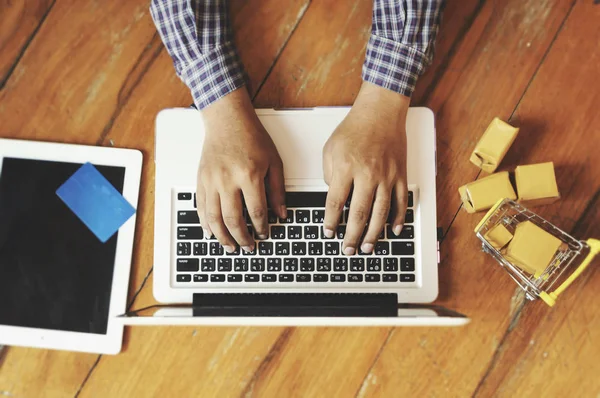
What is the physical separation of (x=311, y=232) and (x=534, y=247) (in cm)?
32

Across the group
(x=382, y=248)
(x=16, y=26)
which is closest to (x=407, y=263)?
(x=382, y=248)

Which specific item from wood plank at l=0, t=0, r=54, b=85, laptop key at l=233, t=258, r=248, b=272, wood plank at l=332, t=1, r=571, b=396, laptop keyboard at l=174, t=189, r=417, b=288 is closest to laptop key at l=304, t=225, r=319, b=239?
laptop keyboard at l=174, t=189, r=417, b=288

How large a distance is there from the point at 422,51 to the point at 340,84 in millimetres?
141

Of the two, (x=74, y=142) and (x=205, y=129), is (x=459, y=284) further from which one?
(x=74, y=142)

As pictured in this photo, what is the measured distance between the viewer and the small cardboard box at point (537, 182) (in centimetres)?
70

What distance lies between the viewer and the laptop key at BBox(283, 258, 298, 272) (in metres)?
0.71

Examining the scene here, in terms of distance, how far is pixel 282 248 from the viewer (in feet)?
2.35

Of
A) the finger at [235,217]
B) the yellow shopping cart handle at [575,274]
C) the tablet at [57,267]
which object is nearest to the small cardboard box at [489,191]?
the yellow shopping cart handle at [575,274]

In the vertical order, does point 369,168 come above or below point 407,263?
above

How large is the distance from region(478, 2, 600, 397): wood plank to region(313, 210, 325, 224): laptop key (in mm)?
328

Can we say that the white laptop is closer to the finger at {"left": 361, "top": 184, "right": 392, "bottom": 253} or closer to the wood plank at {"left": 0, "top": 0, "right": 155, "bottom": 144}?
the finger at {"left": 361, "top": 184, "right": 392, "bottom": 253}

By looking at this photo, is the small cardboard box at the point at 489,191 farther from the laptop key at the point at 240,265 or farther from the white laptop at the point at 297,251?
the laptop key at the point at 240,265

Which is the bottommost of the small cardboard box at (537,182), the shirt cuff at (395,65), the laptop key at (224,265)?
the laptop key at (224,265)

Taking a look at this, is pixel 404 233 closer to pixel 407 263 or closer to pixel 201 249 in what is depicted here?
pixel 407 263
